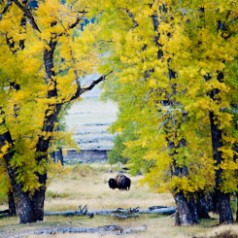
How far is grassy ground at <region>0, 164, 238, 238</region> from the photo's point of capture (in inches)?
591

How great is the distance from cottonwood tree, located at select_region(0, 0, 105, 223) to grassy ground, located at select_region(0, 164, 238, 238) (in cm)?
170

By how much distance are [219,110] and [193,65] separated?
1861mm

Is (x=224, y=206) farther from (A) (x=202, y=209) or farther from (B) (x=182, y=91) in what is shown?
(B) (x=182, y=91)

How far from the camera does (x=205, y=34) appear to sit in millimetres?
14836

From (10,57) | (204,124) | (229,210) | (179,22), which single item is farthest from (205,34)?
(10,57)

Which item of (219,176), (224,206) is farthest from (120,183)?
(219,176)

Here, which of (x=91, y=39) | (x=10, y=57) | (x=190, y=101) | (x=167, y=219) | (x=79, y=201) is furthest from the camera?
(x=79, y=201)

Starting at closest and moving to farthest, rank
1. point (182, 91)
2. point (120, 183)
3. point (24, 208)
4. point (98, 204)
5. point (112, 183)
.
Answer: point (182, 91), point (24, 208), point (98, 204), point (120, 183), point (112, 183)

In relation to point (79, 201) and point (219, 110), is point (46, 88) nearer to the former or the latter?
point (219, 110)

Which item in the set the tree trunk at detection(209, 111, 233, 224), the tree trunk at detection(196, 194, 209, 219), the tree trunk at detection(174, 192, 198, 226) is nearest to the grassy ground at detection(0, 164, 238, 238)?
the tree trunk at detection(174, 192, 198, 226)

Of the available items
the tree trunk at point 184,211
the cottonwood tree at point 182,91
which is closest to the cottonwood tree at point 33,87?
the cottonwood tree at point 182,91

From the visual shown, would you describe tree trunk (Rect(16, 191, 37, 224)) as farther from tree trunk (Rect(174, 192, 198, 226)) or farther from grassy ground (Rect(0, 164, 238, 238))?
tree trunk (Rect(174, 192, 198, 226))

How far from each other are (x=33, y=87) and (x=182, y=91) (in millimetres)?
6185

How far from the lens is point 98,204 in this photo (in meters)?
26.6
